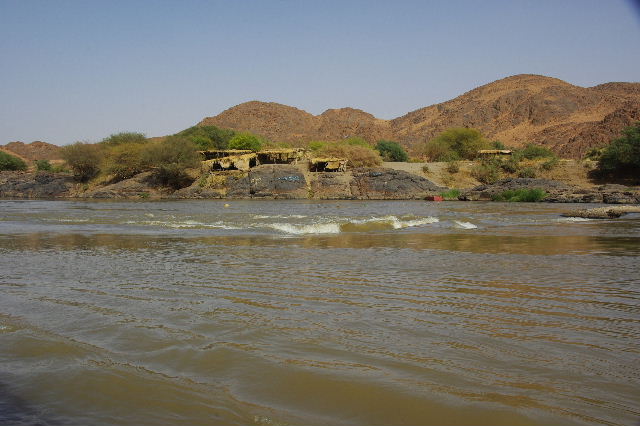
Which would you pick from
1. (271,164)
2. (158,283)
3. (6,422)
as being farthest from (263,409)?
(271,164)

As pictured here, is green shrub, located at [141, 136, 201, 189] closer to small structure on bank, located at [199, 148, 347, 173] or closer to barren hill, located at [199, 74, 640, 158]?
small structure on bank, located at [199, 148, 347, 173]

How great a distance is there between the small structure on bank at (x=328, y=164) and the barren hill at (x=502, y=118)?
1242 inches

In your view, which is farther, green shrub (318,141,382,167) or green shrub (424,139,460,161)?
green shrub (424,139,460,161)

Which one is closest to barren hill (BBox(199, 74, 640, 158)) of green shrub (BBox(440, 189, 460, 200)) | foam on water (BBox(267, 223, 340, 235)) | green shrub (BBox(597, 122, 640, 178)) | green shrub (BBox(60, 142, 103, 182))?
green shrub (BBox(597, 122, 640, 178))

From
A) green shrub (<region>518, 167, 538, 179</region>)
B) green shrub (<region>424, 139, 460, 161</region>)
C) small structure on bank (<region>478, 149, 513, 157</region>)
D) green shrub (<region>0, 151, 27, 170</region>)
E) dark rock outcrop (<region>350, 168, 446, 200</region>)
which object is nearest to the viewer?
dark rock outcrop (<region>350, 168, 446, 200</region>)

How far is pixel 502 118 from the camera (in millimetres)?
96312

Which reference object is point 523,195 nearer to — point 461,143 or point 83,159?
point 461,143

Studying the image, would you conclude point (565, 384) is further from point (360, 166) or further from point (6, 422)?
point (360, 166)

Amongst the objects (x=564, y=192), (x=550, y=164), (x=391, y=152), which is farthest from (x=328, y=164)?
(x=564, y=192)

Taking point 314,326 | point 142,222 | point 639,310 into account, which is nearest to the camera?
point 314,326

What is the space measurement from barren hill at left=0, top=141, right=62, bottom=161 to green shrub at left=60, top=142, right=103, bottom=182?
201 ft

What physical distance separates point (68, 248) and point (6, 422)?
31.1 feet

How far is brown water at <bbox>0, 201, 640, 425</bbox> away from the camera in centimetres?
327

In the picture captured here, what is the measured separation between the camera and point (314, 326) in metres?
5.05
